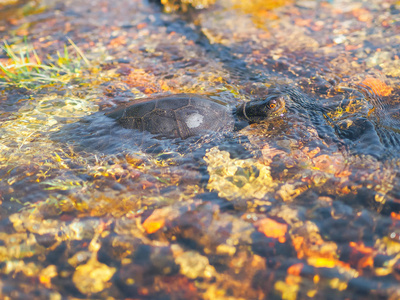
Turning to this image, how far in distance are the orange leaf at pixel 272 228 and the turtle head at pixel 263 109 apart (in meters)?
1.76

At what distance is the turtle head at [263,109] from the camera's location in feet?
12.9

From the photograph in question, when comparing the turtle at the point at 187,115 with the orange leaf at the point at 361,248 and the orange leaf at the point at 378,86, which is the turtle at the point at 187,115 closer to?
the orange leaf at the point at 378,86

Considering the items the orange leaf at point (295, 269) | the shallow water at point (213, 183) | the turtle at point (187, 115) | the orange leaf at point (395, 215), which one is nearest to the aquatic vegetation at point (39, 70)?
the shallow water at point (213, 183)

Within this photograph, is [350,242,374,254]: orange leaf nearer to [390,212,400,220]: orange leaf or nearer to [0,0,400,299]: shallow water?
[0,0,400,299]: shallow water

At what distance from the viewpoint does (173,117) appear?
358 cm

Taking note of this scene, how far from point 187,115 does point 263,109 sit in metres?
1.06

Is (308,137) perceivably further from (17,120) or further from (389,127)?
(17,120)

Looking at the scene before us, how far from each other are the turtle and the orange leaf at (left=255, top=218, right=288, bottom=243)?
4.88ft

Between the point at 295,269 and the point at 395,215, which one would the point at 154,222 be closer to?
the point at 295,269

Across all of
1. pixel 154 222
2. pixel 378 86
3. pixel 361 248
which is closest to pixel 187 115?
pixel 154 222

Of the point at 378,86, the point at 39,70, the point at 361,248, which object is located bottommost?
the point at 361,248

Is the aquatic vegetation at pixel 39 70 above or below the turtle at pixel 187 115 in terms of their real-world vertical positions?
above

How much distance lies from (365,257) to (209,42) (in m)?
5.11

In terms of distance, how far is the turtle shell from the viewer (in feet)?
11.7
